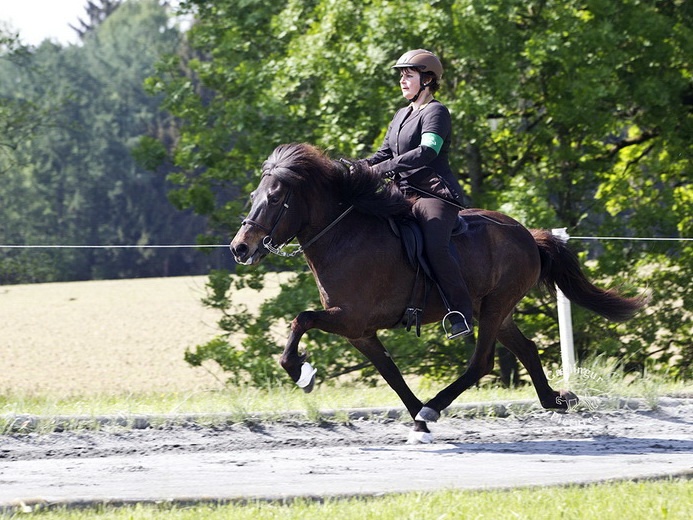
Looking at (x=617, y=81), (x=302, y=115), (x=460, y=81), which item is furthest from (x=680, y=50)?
(x=302, y=115)

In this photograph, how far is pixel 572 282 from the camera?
30.8 feet

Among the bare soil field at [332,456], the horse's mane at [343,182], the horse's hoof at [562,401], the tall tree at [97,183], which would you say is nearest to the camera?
the bare soil field at [332,456]

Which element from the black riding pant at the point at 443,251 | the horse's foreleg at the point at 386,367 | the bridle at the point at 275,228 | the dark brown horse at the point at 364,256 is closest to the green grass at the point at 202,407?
the horse's foreleg at the point at 386,367

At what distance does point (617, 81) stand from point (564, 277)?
25.5 feet

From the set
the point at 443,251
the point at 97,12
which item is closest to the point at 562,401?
the point at 443,251

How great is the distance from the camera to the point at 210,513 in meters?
5.16

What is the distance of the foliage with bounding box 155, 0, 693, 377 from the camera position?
15.6 m

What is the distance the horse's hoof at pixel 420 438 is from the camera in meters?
7.87

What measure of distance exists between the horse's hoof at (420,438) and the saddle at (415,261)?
0.76 meters

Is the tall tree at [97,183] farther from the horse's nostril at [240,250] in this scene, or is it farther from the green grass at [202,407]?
the horse's nostril at [240,250]

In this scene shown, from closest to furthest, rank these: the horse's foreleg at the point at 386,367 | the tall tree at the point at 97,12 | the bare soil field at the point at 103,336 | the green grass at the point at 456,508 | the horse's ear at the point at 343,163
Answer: the green grass at the point at 456,508
the horse's ear at the point at 343,163
the horse's foreleg at the point at 386,367
the bare soil field at the point at 103,336
the tall tree at the point at 97,12

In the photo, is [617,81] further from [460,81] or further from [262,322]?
[262,322]

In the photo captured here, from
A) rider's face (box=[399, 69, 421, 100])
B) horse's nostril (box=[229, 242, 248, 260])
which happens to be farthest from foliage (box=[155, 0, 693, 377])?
horse's nostril (box=[229, 242, 248, 260])

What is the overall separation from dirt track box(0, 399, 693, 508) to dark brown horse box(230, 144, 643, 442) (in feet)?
1.43
